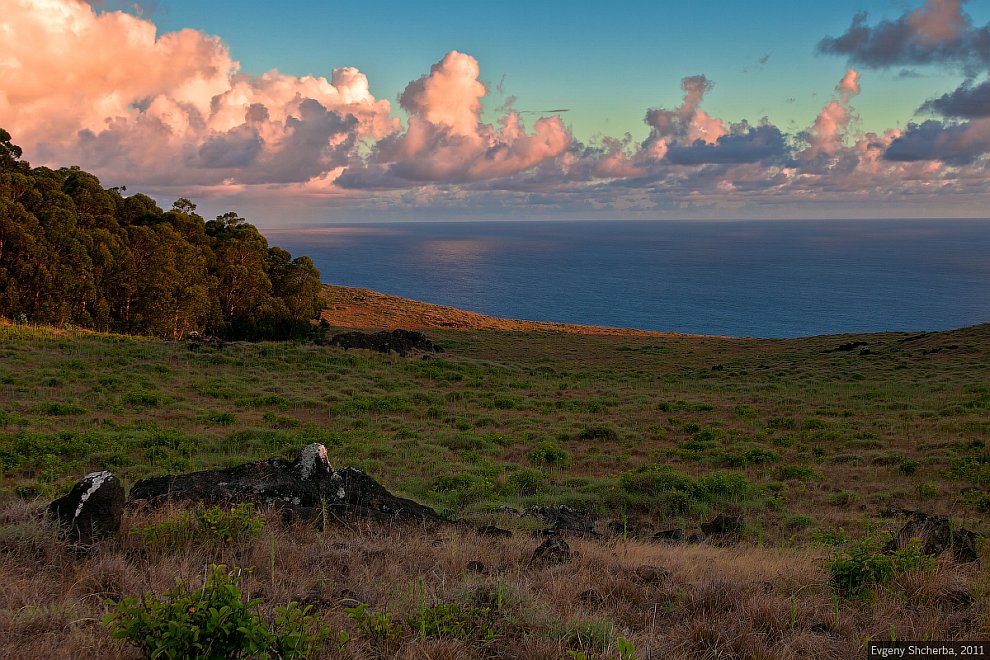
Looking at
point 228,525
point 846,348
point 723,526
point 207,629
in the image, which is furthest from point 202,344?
point 846,348

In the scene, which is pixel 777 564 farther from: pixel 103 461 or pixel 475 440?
pixel 103 461

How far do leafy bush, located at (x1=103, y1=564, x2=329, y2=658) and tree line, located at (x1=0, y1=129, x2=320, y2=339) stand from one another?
33.2m

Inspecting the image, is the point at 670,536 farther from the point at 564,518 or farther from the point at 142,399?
the point at 142,399

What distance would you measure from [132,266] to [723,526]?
36.3 meters

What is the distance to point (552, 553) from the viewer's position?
5988 mm

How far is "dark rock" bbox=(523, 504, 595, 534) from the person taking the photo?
8406mm

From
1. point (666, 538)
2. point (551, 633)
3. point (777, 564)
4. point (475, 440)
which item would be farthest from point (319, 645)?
point (475, 440)

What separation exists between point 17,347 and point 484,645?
2578 centimetres

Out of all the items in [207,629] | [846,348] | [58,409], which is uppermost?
[207,629]

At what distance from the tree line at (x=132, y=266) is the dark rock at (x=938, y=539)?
36.3 metres

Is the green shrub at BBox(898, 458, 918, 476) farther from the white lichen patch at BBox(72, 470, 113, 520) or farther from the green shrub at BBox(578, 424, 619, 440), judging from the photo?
the white lichen patch at BBox(72, 470, 113, 520)

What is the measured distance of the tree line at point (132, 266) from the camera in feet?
94.9

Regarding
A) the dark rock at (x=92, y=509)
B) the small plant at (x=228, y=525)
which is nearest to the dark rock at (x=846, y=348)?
the small plant at (x=228, y=525)

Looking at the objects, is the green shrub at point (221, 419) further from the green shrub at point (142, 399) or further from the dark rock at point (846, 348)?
the dark rock at point (846, 348)
